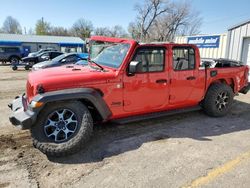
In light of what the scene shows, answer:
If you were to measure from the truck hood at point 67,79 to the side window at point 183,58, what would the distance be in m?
1.47

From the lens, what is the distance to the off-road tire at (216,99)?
5.62 metres

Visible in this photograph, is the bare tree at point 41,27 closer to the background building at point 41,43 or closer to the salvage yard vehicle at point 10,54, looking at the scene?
the background building at point 41,43

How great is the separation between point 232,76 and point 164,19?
43392mm

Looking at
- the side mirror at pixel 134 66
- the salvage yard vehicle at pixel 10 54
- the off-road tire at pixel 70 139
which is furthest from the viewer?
the salvage yard vehicle at pixel 10 54

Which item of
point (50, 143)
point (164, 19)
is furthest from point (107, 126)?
point (164, 19)

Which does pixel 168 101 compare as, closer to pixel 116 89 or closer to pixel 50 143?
pixel 116 89

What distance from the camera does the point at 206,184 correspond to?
9.80ft

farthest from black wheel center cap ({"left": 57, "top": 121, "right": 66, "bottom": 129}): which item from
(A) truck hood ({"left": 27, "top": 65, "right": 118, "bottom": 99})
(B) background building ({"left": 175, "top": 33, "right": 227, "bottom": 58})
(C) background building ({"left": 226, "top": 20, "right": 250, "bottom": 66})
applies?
(B) background building ({"left": 175, "top": 33, "right": 227, "bottom": 58})

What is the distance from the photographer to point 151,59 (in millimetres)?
4547

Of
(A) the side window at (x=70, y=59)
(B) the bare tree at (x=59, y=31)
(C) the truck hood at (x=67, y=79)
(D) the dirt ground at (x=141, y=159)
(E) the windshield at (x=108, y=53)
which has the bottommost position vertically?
(D) the dirt ground at (x=141, y=159)

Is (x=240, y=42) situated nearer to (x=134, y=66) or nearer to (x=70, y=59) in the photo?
(x=134, y=66)

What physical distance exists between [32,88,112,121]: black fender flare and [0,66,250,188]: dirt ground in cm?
64

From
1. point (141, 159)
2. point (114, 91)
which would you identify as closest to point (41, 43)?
point (114, 91)

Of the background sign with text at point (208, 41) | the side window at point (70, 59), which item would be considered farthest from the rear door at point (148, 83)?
the side window at point (70, 59)
